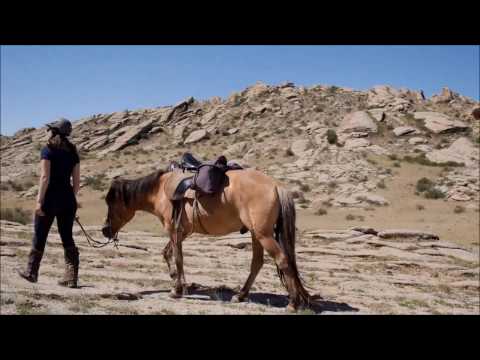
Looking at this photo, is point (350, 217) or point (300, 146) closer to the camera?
point (350, 217)

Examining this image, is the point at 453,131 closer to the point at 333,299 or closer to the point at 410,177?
the point at 410,177

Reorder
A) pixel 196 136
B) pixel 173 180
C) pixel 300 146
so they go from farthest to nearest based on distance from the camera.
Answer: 1. pixel 196 136
2. pixel 300 146
3. pixel 173 180

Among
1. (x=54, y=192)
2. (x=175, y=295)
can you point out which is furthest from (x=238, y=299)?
(x=54, y=192)

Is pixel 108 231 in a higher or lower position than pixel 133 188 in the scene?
lower

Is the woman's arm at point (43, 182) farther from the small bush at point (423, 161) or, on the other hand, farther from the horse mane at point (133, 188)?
the small bush at point (423, 161)

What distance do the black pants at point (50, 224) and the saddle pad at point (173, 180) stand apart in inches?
57.9

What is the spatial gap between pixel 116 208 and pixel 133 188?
0.51 m

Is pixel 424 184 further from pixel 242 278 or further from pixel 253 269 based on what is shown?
pixel 253 269

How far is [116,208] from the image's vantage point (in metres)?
7.51

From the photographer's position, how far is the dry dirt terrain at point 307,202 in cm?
697

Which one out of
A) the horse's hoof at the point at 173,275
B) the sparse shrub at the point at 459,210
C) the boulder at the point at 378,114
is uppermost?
the boulder at the point at 378,114

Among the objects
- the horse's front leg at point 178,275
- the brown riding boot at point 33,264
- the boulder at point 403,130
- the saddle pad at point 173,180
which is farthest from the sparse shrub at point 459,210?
the brown riding boot at point 33,264

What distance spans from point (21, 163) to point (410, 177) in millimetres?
35170

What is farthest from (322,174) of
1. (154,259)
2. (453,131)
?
(154,259)
